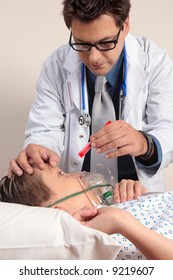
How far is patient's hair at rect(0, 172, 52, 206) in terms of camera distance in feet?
5.24

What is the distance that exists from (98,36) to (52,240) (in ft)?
2.67

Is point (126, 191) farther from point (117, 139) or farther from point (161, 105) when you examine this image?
point (161, 105)

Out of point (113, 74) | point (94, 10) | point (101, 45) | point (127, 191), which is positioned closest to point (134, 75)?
point (113, 74)

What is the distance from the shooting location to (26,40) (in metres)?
2.88

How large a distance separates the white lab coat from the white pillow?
0.78 m

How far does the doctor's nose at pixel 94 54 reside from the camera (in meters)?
1.81

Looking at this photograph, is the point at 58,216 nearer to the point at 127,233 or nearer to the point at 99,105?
the point at 127,233

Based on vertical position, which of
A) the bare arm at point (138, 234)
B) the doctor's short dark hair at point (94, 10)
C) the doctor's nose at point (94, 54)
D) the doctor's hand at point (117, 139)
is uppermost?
the doctor's short dark hair at point (94, 10)

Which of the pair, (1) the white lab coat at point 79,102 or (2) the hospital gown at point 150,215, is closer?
(2) the hospital gown at point 150,215

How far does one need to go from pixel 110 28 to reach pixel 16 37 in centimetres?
122

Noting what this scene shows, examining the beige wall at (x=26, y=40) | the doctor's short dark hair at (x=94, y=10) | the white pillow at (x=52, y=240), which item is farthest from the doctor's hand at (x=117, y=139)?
the beige wall at (x=26, y=40)

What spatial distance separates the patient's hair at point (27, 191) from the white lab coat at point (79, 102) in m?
0.41

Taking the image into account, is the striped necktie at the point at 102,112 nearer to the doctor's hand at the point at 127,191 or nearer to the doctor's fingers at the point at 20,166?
the doctor's hand at the point at 127,191
